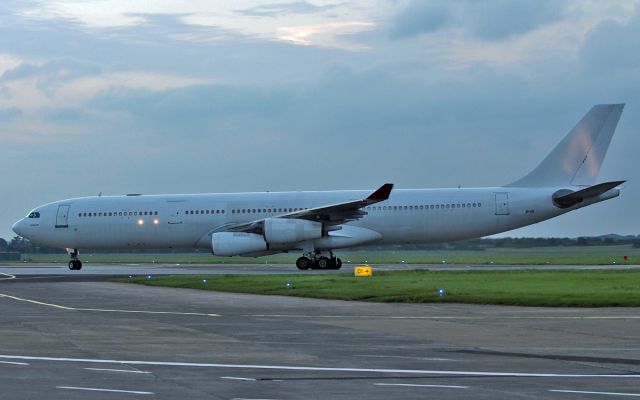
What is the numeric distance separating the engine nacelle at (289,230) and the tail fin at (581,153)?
10.1 metres

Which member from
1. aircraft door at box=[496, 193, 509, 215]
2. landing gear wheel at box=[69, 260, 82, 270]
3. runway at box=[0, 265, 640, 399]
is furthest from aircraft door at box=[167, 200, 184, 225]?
runway at box=[0, 265, 640, 399]

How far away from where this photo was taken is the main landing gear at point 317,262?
47875 mm

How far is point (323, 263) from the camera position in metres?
48.0

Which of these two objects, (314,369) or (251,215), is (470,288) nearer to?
(314,369)

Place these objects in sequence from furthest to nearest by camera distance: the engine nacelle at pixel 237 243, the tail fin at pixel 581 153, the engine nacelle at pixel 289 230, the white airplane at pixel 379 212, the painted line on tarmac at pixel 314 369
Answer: the tail fin at pixel 581 153
the engine nacelle at pixel 237 243
the white airplane at pixel 379 212
the engine nacelle at pixel 289 230
the painted line on tarmac at pixel 314 369

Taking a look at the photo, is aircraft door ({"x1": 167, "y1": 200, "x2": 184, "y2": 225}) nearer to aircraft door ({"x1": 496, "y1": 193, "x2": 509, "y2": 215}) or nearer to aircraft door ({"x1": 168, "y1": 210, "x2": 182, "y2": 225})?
aircraft door ({"x1": 168, "y1": 210, "x2": 182, "y2": 225})

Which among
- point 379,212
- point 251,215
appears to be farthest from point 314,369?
point 251,215

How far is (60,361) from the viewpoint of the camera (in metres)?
12.7

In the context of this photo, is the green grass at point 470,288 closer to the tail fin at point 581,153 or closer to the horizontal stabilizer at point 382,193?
the horizontal stabilizer at point 382,193

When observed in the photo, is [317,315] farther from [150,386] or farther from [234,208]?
[234,208]

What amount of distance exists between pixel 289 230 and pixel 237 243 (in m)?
2.58

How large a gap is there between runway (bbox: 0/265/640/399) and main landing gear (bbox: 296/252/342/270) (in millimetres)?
24178

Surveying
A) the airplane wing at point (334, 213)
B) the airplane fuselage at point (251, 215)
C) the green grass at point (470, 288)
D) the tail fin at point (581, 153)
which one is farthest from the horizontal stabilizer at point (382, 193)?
the green grass at point (470, 288)

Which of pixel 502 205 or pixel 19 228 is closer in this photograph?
pixel 502 205
